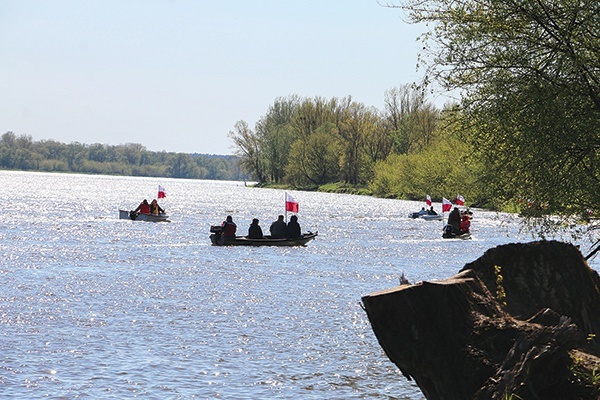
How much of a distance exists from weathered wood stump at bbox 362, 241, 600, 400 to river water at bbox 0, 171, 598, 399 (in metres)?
5.88

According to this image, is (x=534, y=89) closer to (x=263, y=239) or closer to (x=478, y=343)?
(x=478, y=343)

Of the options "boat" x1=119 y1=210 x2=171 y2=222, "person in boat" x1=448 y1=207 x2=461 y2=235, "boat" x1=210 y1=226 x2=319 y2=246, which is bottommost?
"boat" x1=210 y1=226 x2=319 y2=246

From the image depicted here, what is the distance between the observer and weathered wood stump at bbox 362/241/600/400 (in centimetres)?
969

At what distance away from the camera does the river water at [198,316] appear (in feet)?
54.8

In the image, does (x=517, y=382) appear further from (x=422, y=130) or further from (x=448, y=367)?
(x=422, y=130)

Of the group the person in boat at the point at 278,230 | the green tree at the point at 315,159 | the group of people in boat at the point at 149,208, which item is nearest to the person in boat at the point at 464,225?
the person in boat at the point at 278,230

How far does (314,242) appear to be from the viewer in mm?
54531

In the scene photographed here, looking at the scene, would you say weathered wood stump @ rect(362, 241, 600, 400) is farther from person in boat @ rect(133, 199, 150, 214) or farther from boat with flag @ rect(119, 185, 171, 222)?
person in boat @ rect(133, 199, 150, 214)

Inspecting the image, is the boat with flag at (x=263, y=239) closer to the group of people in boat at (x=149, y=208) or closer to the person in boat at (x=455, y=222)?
the person in boat at (x=455, y=222)

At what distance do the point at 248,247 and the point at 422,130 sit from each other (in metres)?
82.0

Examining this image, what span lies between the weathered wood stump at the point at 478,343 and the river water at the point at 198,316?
5.88m

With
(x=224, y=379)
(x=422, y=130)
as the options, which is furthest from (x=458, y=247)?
(x=422, y=130)

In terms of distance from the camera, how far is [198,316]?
987 inches

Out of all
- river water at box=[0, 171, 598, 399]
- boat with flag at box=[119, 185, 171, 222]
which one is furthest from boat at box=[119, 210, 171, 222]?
river water at box=[0, 171, 598, 399]
